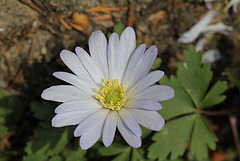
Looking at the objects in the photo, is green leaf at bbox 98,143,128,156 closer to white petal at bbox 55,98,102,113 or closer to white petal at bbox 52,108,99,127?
white petal at bbox 55,98,102,113

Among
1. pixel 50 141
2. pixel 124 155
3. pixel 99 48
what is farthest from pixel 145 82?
pixel 50 141

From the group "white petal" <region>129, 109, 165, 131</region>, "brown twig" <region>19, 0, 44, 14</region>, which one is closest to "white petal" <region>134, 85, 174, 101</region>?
"white petal" <region>129, 109, 165, 131</region>

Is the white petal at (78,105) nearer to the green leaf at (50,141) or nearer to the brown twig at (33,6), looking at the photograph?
the green leaf at (50,141)

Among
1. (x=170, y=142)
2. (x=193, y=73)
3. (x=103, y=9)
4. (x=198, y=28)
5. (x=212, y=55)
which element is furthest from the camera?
(x=212, y=55)

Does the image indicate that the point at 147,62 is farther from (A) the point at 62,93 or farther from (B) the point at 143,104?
(A) the point at 62,93

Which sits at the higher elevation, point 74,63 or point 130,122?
point 74,63

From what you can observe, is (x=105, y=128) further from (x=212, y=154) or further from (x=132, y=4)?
(x=212, y=154)
